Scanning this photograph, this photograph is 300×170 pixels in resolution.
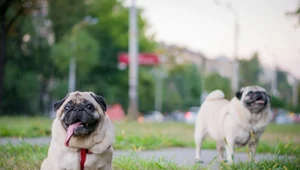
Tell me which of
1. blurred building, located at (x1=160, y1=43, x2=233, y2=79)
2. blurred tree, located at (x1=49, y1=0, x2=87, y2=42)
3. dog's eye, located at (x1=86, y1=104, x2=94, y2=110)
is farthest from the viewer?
blurred building, located at (x1=160, y1=43, x2=233, y2=79)

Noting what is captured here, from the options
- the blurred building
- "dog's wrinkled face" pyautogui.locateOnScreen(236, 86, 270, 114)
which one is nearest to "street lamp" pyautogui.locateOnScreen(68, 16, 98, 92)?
the blurred building

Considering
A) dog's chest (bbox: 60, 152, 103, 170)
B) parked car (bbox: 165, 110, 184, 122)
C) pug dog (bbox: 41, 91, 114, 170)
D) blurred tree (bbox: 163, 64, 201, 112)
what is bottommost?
parked car (bbox: 165, 110, 184, 122)

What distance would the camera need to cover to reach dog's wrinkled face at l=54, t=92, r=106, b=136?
478cm

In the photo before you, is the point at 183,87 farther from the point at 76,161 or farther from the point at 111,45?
the point at 76,161

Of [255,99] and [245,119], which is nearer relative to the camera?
[255,99]

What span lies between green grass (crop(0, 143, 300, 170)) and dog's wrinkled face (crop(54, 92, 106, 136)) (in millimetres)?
1227

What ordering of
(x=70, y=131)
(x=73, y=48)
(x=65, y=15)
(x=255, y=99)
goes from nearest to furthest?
Answer: (x=70, y=131)
(x=255, y=99)
(x=73, y=48)
(x=65, y=15)

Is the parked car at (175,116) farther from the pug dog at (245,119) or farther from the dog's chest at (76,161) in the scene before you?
the dog's chest at (76,161)

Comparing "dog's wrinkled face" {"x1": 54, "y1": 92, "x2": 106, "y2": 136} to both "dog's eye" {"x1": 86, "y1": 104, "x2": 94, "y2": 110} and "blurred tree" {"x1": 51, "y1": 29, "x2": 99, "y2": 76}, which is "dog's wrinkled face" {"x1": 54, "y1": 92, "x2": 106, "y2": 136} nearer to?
"dog's eye" {"x1": 86, "y1": 104, "x2": 94, "y2": 110}

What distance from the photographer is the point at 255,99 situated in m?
7.38

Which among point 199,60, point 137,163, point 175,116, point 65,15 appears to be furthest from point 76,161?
point 199,60

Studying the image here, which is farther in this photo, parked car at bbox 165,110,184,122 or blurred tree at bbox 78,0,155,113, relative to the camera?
parked car at bbox 165,110,184,122

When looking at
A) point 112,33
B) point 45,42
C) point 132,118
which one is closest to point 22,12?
point 132,118

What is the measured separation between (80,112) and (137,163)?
1746 millimetres
